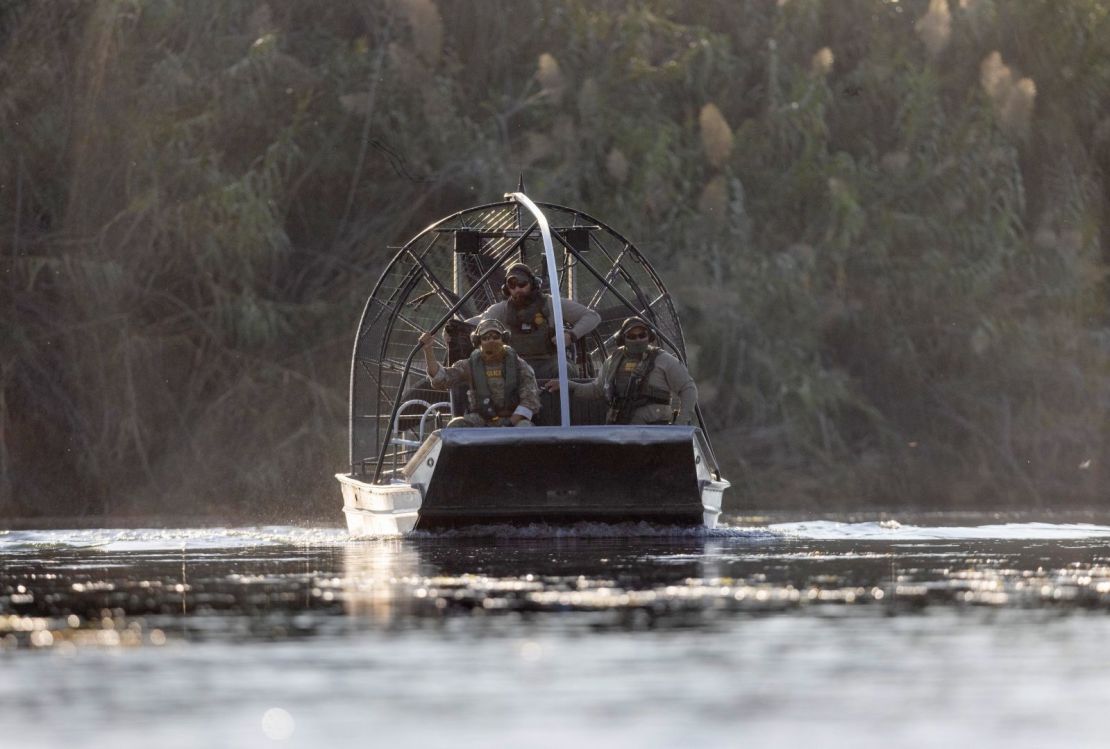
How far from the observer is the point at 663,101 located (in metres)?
33.7

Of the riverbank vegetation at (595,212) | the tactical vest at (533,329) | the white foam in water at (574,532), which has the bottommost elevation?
→ the white foam in water at (574,532)

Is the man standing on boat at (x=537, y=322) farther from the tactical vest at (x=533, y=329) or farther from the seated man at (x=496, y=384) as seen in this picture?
the seated man at (x=496, y=384)

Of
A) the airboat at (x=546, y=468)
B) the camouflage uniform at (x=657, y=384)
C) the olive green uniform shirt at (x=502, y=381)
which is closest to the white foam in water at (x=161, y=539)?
the airboat at (x=546, y=468)

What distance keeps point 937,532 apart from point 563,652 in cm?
1065

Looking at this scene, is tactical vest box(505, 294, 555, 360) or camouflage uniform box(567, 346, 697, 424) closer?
camouflage uniform box(567, 346, 697, 424)

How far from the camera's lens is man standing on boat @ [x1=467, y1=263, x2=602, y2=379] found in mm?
19000

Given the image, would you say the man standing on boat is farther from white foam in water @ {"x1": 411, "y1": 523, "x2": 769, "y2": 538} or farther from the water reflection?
the water reflection

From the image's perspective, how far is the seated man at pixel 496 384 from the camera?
58.7 feet

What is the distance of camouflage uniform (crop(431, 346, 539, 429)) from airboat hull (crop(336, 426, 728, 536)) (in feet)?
2.18

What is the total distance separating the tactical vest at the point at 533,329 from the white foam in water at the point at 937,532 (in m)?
2.41

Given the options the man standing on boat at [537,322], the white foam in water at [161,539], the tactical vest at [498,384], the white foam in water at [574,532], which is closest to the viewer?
the white foam in water at [574,532]

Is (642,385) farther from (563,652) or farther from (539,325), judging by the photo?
(563,652)

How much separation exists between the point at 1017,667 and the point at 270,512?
74.1 feet

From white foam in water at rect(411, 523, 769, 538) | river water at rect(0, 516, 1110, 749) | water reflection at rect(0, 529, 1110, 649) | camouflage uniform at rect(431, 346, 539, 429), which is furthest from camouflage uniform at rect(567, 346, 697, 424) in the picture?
river water at rect(0, 516, 1110, 749)
